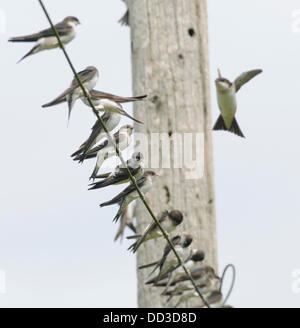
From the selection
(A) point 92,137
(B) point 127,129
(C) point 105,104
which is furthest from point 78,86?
Answer: (B) point 127,129

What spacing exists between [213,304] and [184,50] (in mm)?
1974

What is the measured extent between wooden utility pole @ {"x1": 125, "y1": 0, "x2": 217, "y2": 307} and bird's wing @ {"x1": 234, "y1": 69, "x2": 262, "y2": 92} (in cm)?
52

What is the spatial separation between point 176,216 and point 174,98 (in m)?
0.98

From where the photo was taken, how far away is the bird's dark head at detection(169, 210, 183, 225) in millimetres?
5969

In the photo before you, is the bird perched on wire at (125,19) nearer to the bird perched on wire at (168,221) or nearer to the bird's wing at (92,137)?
the bird perched on wire at (168,221)

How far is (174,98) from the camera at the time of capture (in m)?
6.58

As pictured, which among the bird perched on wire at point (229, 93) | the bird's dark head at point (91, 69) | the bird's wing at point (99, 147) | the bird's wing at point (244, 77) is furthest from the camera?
the bird's wing at point (244, 77)

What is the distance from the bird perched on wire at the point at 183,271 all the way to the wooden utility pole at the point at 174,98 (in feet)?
0.72

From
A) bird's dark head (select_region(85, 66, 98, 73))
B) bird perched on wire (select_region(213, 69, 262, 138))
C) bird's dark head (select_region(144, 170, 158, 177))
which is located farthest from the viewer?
bird's dark head (select_region(144, 170, 158, 177))

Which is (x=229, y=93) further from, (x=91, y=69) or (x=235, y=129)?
(x=91, y=69)

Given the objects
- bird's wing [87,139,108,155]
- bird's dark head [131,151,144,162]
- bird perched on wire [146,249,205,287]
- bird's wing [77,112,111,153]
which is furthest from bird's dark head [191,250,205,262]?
bird's wing [77,112,111,153]

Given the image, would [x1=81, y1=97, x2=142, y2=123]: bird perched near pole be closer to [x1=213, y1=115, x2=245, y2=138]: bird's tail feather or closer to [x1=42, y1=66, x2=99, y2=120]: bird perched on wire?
[x1=42, y1=66, x2=99, y2=120]: bird perched on wire

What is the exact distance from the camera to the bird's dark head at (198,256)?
6.08 meters

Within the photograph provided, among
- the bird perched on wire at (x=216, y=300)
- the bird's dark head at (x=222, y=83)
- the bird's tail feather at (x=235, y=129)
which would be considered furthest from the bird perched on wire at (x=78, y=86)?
the bird's tail feather at (x=235, y=129)
